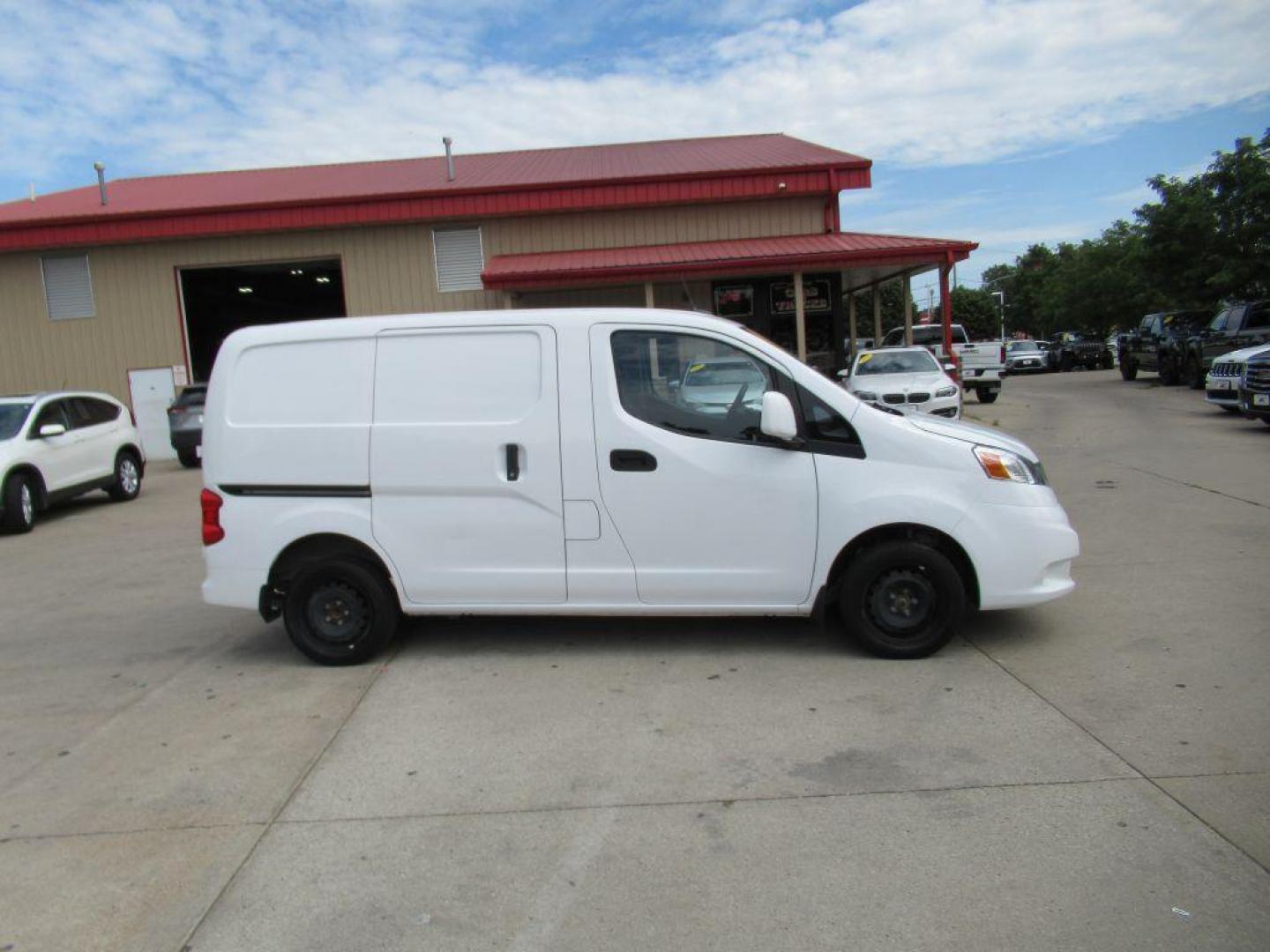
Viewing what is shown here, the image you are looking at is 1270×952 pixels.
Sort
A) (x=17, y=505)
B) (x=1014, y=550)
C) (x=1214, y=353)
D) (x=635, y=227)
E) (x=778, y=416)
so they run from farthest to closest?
(x=1214, y=353), (x=635, y=227), (x=17, y=505), (x=1014, y=550), (x=778, y=416)

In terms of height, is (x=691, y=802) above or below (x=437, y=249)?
below

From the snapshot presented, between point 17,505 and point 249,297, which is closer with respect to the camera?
point 17,505

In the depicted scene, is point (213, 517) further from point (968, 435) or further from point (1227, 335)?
point (1227, 335)

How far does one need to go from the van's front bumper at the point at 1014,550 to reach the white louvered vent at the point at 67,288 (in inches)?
851

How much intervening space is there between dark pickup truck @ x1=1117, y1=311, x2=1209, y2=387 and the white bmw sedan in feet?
37.5

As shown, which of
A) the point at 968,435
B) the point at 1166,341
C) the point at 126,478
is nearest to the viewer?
the point at 968,435

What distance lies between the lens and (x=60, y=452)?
41.6ft

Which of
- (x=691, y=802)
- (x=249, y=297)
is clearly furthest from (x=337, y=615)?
(x=249, y=297)

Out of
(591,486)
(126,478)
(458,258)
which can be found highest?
(458,258)

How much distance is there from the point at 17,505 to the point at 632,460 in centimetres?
956

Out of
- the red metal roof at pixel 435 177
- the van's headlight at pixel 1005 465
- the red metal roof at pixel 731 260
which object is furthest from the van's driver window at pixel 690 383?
the red metal roof at pixel 435 177

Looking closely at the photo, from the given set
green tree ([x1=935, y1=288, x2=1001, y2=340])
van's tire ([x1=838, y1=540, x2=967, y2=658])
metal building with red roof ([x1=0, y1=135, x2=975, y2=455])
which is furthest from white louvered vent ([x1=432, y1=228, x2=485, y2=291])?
green tree ([x1=935, y1=288, x2=1001, y2=340])

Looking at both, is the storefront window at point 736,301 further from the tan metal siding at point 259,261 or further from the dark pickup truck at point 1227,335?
the dark pickup truck at point 1227,335

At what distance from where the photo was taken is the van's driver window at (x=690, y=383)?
5.43 m
